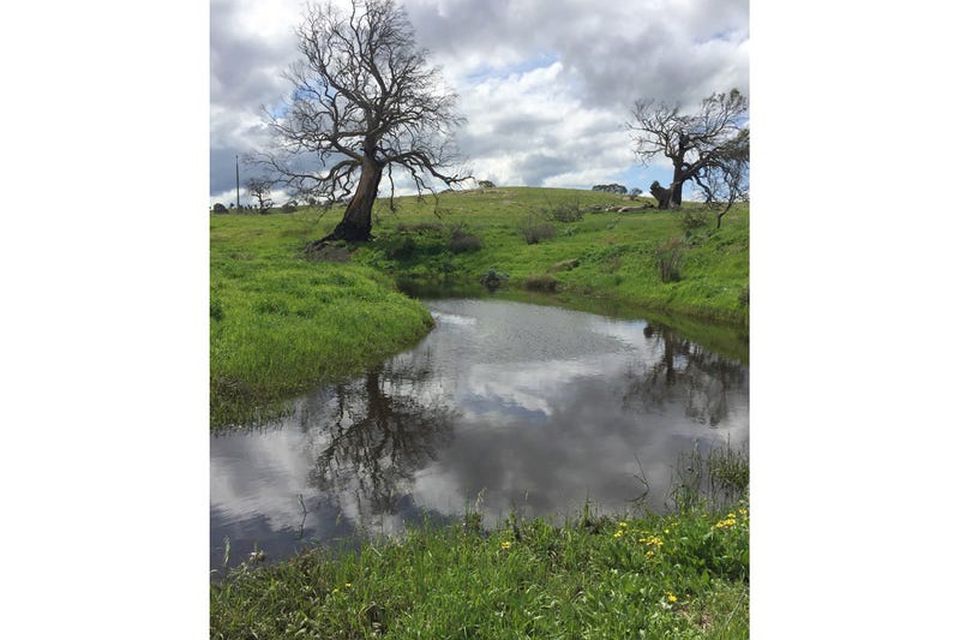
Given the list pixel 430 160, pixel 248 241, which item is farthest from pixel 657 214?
pixel 248 241

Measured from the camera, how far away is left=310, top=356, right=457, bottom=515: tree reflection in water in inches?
271

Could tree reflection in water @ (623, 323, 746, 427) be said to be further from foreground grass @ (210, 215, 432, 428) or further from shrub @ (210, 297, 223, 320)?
shrub @ (210, 297, 223, 320)

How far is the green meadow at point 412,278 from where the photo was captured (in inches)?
436

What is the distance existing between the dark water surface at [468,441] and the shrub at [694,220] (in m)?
19.8

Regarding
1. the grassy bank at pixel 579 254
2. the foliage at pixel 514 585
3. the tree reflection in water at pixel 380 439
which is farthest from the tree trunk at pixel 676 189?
the foliage at pixel 514 585

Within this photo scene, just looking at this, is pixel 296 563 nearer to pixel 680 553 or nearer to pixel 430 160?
pixel 680 553

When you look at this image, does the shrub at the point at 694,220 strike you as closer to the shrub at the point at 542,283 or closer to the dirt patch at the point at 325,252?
the shrub at the point at 542,283

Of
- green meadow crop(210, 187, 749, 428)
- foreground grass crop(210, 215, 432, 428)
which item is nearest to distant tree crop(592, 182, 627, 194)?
green meadow crop(210, 187, 749, 428)

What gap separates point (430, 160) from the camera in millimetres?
31141

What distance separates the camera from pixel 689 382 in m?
11.9

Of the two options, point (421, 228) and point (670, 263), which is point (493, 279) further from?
point (670, 263)

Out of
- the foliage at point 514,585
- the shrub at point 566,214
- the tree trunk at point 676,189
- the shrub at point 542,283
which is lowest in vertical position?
the foliage at point 514,585

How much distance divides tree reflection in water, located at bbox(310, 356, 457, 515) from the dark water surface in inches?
1.1

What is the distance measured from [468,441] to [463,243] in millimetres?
27939
